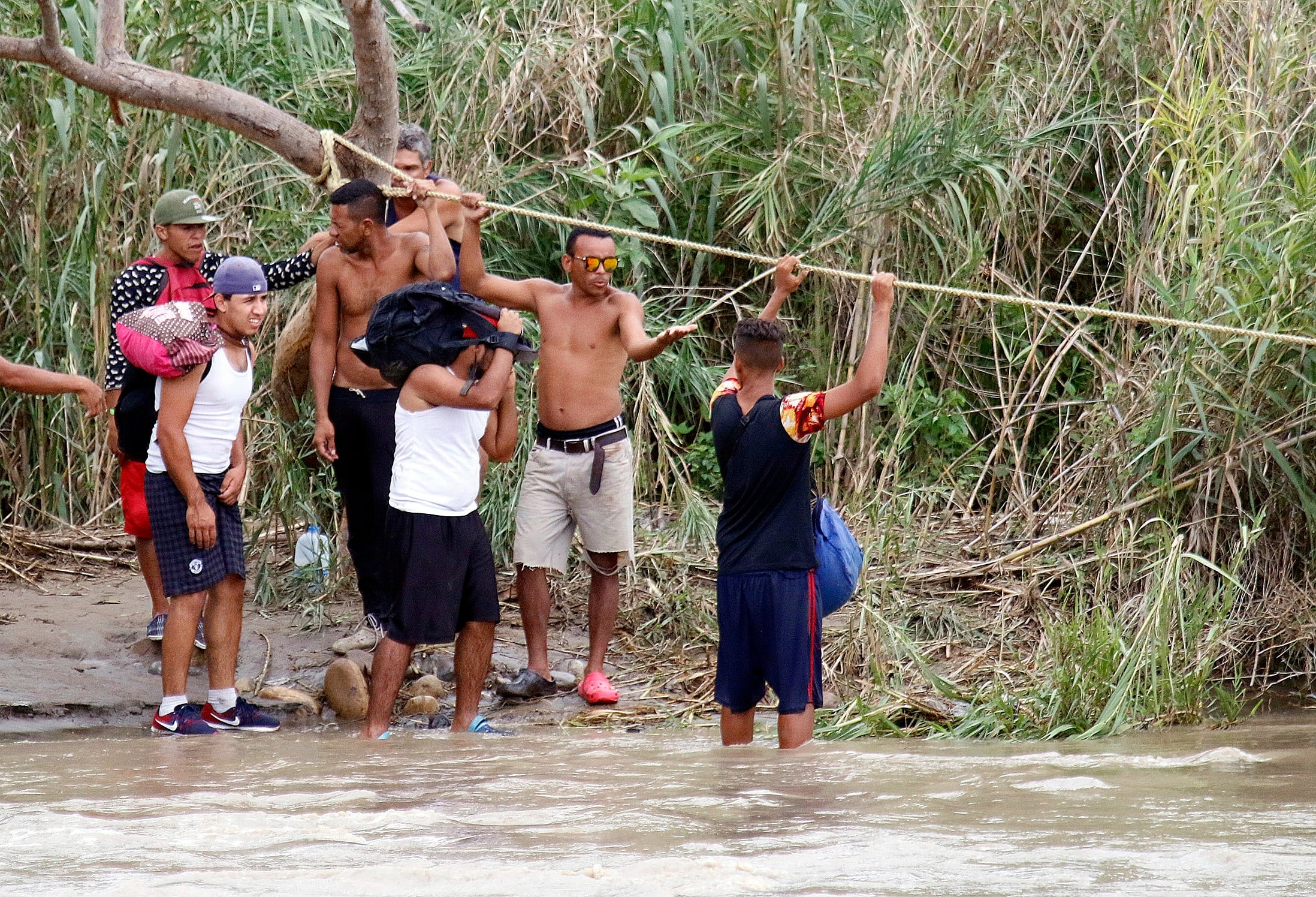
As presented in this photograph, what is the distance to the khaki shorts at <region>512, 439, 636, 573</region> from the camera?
17.6ft

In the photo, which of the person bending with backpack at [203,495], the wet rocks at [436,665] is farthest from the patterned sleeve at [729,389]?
the wet rocks at [436,665]

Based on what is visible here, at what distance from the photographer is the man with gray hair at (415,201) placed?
18.0 feet

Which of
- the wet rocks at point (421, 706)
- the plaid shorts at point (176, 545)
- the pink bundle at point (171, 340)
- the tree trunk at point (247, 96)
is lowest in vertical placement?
the wet rocks at point (421, 706)

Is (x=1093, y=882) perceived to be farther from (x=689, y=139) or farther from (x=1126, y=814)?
(x=689, y=139)

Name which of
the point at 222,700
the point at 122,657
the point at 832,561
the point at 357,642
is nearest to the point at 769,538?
the point at 832,561

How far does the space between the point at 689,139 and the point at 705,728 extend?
3.38 m

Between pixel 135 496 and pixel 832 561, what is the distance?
2.69 metres

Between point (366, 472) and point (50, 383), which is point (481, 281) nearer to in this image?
point (366, 472)

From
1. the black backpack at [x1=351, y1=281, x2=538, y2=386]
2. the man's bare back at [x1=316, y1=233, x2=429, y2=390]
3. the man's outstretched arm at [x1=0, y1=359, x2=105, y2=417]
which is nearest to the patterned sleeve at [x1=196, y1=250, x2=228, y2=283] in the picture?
the man's bare back at [x1=316, y1=233, x2=429, y2=390]

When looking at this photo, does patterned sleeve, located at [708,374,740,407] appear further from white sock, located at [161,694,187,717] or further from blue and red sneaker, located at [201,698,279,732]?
white sock, located at [161,694,187,717]

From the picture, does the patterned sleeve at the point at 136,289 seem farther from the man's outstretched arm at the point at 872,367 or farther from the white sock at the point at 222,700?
the man's outstretched arm at the point at 872,367

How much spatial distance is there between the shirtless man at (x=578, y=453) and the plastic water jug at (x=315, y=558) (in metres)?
1.07

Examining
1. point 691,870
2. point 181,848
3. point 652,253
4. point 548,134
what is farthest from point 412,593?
point 548,134

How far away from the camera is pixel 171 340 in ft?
15.1
